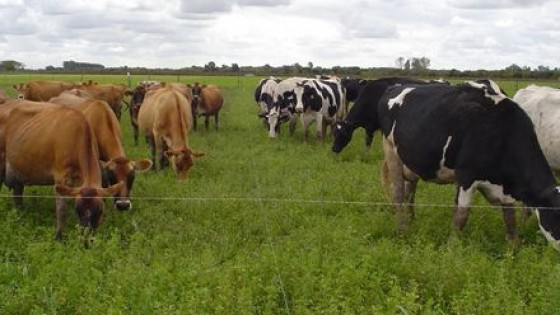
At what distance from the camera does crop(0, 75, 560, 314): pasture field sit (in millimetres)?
5703

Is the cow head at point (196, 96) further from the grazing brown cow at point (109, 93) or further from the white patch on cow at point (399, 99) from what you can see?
the white patch on cow at point (399, 99)

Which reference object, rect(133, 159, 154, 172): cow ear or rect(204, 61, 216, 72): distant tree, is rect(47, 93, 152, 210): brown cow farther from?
rect(204, 61, 216, 72): distant tree

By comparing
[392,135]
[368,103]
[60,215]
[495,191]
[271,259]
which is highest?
[368,103]

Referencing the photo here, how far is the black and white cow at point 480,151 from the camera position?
283 inches

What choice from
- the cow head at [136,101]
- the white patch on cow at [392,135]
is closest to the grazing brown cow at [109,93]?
the cow head at [136,101]

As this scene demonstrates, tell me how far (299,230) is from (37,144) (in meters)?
3.85

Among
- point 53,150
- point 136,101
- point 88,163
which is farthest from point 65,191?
point 136,101

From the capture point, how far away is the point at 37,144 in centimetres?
869

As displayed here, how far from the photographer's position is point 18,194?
9422 mm

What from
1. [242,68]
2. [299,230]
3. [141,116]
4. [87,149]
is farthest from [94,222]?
[242,68]

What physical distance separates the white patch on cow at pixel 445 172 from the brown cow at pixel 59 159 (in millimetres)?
4170

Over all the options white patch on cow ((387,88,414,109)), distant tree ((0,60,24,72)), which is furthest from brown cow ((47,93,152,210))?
distant tree ((0,60,24,72))

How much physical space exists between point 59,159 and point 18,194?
1497 millimetres

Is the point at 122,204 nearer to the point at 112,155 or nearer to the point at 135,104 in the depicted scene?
the point at 112,155
